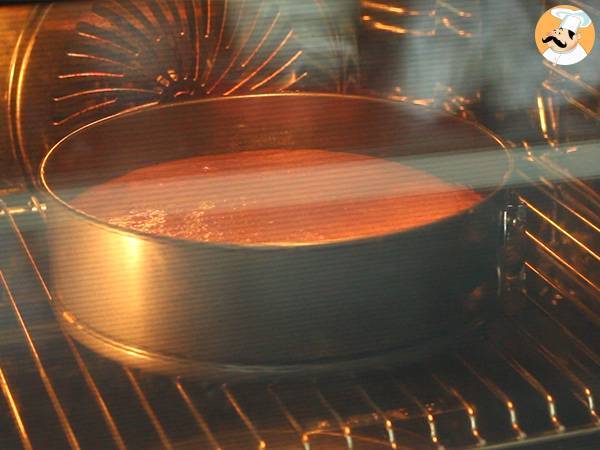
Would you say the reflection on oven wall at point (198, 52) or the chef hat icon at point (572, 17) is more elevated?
the chef hat icon at point (572, 17)

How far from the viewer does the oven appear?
0.81m

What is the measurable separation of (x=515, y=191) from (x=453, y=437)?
0.21 m

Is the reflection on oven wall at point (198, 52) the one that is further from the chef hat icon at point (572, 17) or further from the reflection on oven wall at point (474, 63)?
the chef hat icon at point (572, 17)

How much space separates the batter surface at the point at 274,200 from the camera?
2.63 feet

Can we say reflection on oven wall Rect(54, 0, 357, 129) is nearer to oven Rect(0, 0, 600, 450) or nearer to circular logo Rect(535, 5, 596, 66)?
oven Rect(0, 0, 600, 450)

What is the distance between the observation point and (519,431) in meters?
0.84

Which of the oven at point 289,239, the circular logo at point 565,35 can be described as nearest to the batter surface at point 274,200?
the oven at point 289,239

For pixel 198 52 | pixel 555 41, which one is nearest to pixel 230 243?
pixel 198 52

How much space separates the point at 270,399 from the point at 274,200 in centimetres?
16

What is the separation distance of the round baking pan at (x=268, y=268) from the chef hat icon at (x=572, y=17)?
0.35ft

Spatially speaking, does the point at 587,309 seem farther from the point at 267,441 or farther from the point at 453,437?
the point at 267,441

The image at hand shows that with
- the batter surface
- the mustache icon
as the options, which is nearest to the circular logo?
the mustache icon

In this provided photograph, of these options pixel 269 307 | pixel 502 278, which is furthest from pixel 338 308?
pixel 502 278

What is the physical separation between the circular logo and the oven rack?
8 centimetres
